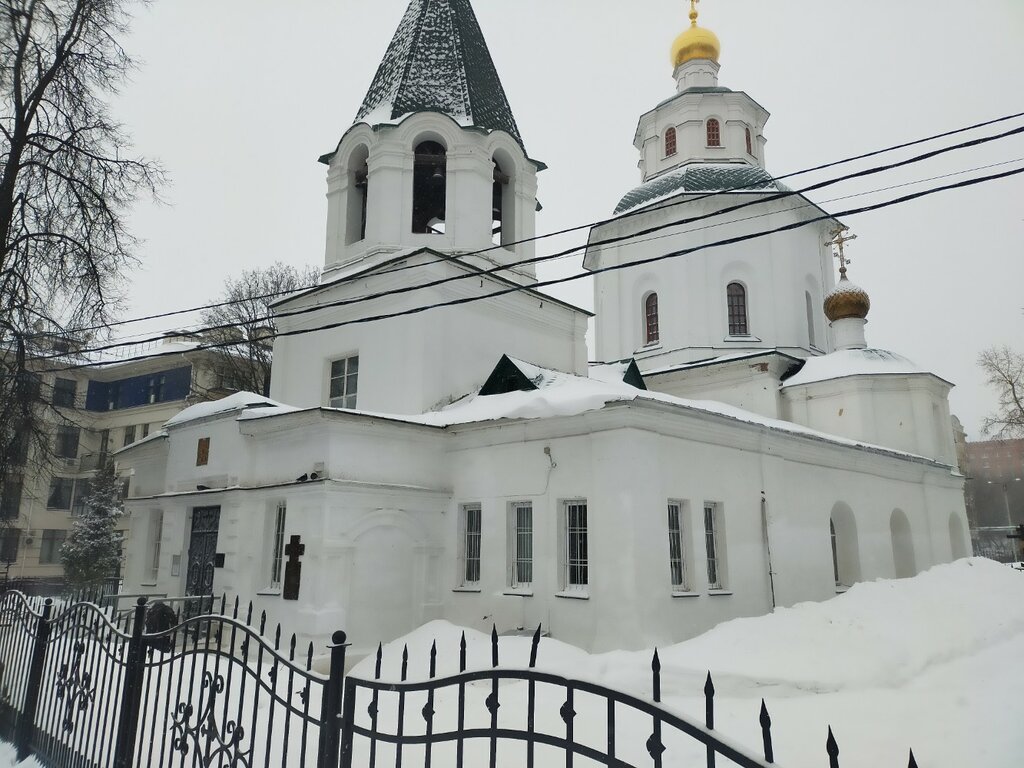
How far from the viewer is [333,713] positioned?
384 centimetres

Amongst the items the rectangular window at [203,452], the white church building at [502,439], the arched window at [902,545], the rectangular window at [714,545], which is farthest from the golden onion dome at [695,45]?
the rectangular window at [203,452]

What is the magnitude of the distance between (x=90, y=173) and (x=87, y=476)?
33.1 metres

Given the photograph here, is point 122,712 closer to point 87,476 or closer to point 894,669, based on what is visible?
point 894,669

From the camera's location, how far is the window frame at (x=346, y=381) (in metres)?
15.7

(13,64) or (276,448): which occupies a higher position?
(13,64)

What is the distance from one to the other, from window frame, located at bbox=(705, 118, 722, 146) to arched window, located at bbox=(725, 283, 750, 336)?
199 inches

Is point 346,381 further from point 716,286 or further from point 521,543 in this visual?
point 716,286

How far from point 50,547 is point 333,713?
41.0 m

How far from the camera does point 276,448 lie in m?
12.7

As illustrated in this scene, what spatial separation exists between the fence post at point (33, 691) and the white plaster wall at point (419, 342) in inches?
316

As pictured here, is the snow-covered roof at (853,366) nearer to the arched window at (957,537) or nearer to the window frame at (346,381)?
the arched window at (957,537)

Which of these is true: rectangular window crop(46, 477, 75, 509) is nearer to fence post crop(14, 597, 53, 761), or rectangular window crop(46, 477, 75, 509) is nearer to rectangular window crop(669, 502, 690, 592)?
rectangular window crop(669, 502, 690, 592)

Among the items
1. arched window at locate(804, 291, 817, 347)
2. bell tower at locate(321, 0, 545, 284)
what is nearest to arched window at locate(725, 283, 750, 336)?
arched window at locate(804, 291, 817, 347)

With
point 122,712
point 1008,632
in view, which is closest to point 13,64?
point 122,712
